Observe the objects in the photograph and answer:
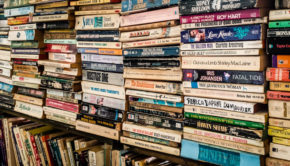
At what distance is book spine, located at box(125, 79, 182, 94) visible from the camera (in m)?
1.25

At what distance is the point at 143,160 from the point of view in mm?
1428

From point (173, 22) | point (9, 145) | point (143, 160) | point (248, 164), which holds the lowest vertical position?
point (9, 145)

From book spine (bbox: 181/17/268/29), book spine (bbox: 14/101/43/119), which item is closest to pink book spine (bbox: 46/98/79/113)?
book spine (bbox: 14/101/43/119)

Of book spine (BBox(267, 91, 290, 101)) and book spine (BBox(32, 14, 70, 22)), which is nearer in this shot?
book spine (BBox(267, 91, 290, 101))

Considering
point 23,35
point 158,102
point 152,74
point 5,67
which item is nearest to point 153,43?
point 152,74

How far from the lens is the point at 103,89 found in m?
1.54

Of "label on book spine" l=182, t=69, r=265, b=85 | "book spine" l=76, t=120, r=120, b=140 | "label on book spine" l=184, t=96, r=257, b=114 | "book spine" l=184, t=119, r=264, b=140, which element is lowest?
"book spine" l=76, t=120, r=120, b=140

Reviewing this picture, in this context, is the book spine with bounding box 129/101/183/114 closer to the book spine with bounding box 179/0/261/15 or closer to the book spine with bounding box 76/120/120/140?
the book spine with bounding box 76/120/120/140

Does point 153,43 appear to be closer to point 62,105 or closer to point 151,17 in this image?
point 151,17

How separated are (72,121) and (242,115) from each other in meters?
1.06

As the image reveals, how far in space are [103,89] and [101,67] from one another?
0.12m

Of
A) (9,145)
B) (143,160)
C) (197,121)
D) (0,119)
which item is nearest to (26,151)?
(9,145)

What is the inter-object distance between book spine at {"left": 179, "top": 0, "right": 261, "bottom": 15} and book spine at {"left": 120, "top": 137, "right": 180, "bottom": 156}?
61 cm

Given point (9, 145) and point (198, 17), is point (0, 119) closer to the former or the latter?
point (9, 145)
